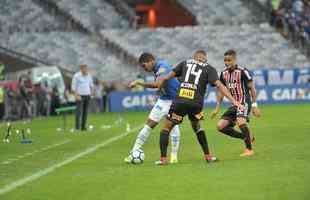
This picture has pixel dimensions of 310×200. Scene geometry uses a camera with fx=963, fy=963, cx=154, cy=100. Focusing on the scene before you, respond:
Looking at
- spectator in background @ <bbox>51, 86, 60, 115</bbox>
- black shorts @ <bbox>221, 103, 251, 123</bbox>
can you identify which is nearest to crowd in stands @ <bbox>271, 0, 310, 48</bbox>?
spectator in background @ <bbox>51, 86, 60, 115</bbox>

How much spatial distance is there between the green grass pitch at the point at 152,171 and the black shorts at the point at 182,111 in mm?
789

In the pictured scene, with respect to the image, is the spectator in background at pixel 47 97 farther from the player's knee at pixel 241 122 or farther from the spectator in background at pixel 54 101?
the player's knee at pixel 241 122

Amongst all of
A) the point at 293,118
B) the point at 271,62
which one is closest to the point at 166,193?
the point at 293,118

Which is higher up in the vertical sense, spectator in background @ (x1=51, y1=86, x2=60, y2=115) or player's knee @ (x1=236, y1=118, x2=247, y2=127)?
spectator in background @ (x1=51, y1=86, x2=60, y2=115)

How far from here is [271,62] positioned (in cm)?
4934

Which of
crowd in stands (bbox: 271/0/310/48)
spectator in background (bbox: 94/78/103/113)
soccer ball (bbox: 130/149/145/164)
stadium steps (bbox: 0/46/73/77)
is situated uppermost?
crowd in stands (bbox: 271/0/310/48)

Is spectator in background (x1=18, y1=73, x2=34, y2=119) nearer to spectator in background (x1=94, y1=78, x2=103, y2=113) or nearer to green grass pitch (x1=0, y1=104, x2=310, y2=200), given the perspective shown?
spectator in background (x1=94, y1=78, x2=103, y2=113)

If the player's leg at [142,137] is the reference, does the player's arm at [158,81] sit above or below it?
above

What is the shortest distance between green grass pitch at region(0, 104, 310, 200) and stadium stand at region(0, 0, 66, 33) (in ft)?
87.2

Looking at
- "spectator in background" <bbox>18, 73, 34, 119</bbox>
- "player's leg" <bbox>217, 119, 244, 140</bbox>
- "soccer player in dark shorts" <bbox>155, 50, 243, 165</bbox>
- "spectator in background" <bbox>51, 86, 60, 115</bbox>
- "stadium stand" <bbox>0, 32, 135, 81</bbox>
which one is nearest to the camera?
"soccer player in dark shorts" <bbox>155, 50, 243, 165</bbox>

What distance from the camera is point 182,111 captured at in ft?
52.5

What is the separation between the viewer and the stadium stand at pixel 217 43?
162 feet

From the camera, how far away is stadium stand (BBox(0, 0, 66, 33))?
50.3 metres

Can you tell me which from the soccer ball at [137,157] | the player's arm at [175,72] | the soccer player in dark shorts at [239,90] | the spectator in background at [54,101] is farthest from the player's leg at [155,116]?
the spectator in background at [54,101]
